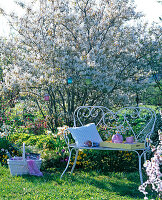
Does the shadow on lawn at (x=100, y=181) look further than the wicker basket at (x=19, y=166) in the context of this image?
No

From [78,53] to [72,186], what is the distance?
3.47 m

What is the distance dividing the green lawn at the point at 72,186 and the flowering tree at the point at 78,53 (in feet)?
7.59

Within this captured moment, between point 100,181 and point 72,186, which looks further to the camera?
point 100,181

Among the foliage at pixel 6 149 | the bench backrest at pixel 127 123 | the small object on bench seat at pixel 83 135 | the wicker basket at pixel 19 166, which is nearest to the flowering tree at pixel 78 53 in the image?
the bench backrest at pixel 127 123

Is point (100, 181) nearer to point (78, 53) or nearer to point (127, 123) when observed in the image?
point (127, 123)

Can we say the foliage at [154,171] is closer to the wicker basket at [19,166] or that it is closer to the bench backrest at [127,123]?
the bench backrest at [127,123]

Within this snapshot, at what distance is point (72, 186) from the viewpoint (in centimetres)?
438

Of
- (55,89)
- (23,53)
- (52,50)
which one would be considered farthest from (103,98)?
(23,53)

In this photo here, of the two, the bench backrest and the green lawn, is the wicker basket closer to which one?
the green lawn

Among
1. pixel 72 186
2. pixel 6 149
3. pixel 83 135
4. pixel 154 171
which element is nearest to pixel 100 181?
pixel 72 186

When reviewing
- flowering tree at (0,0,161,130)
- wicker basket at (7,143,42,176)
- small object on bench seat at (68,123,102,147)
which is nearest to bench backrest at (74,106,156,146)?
small object on bench seat at (68,123,102,147)

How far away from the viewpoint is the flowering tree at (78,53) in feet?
22.2

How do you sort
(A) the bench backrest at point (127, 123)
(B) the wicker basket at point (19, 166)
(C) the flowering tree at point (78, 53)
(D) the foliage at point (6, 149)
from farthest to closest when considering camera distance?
(C) the flowering tree at point (78, 53), (D) the foliage at point (6, 149), (A) the bench backrest at point (127, 123), (B) the wicker basket at point (19, 166)

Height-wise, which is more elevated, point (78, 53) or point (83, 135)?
point (78, 53)
